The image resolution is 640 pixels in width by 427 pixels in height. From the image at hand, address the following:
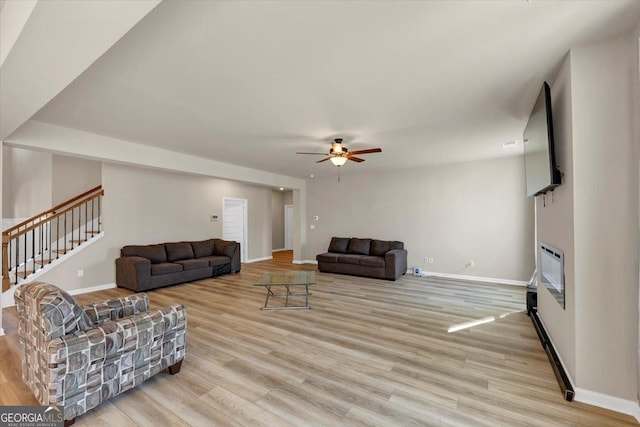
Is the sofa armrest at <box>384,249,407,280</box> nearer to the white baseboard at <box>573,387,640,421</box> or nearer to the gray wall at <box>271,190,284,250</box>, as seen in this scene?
the white baseboard at <box>573,387,640,421</box>

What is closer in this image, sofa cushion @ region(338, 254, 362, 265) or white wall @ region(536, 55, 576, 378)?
white wall @ region(536, 55, 576, 378)

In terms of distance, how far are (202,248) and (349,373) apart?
5.10 meters

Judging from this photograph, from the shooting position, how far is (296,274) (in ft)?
15.4

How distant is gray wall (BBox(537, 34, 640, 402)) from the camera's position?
1.82m

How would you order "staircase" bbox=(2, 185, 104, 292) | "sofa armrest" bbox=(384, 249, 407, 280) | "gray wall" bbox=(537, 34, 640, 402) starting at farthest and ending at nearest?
"sofa armrest" bbox=(384, 249, 407, 280), "staircase" bbox=(2, 185, 104, 292), "gray wall" bbox=(537, 34, 640, 402)

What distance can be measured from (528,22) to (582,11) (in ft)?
0.91

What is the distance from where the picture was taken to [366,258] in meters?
6.18

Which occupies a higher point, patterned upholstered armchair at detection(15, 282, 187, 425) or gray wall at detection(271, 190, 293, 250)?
gray wall at detection(271, 190, 293, 250)

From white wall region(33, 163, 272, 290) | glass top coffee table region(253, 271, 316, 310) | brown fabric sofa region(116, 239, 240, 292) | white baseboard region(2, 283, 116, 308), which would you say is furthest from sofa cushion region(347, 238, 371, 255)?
white baseboard region(2, 283, 116, 308)

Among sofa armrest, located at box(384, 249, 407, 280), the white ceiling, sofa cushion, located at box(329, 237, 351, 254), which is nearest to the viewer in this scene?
the white ceiling

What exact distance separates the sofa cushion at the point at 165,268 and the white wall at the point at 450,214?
4.14 meters

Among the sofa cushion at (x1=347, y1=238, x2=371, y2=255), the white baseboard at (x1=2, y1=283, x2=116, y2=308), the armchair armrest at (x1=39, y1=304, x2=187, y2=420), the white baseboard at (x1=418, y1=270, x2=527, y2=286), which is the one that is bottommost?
the white baseboard at (x1=418, y1=270, x2=527, y2=286)

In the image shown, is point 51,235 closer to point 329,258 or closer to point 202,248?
point 202,248

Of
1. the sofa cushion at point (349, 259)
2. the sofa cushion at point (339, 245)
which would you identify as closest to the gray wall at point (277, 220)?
the sofa cushion at point (339, 245)
